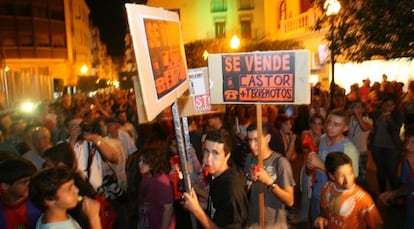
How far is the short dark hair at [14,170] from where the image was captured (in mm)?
3861

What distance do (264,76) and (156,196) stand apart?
65.8 inches

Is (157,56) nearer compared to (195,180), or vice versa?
(157,56)

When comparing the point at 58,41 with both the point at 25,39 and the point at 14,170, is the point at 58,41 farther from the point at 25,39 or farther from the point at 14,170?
the point at 14,170

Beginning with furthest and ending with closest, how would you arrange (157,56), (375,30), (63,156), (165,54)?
1. (375,30)
2. (63,156)
3. (165,54)
4. (157,56)

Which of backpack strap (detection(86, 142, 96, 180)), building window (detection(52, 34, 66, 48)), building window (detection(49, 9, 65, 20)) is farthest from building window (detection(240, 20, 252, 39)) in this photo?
backpack strap (detection(86, 142, 96, 180))

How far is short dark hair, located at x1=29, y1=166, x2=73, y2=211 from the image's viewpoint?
11.3ft

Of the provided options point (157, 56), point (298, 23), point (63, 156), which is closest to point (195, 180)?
point (63, 156)

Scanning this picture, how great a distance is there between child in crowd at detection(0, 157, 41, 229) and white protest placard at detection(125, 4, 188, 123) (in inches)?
66.8

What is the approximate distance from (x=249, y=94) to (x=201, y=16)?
139ft

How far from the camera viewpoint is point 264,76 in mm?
4477

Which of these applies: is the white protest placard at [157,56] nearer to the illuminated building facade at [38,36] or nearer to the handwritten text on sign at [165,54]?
the handwritten text on sign at [165,54]

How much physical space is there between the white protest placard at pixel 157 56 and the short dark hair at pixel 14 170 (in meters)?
1.66

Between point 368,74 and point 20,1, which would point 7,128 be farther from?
point 20,1

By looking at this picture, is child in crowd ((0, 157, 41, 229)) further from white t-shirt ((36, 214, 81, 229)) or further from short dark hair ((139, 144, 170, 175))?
short dark hair ((139, 144, 170, 175))
